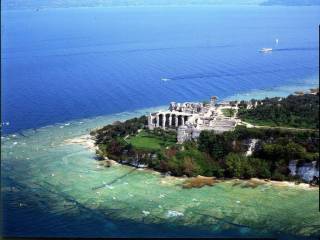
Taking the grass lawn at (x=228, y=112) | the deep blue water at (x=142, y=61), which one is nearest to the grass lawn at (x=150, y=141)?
the grass lawn at (x=228, y=112)

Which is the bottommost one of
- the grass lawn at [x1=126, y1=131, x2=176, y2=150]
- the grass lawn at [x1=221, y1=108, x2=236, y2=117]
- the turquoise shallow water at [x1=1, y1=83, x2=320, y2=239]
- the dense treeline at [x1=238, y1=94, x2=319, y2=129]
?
the turquoise shallow water at [x1=1, y1=83, x2=320, y2=239]

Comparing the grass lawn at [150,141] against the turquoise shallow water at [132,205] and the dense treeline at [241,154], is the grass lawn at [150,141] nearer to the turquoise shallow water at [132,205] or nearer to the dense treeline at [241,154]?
the dense treeline at [241,154]

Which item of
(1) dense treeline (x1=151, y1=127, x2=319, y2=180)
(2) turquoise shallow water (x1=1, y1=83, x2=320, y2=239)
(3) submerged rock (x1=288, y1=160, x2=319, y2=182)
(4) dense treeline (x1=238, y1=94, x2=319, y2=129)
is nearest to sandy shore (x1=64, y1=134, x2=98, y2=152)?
(2) turquoise shallow water (x1=1, y1=83, x2=320, y2=239)

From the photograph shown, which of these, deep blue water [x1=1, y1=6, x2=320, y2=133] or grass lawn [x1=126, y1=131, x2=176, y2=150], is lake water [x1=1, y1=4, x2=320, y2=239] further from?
grass lawn [x1=126, y1=131, x2=176, y2=150]

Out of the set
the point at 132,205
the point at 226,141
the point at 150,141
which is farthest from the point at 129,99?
the point at 132,205

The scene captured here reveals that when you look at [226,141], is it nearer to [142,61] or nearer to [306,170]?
[306,170]

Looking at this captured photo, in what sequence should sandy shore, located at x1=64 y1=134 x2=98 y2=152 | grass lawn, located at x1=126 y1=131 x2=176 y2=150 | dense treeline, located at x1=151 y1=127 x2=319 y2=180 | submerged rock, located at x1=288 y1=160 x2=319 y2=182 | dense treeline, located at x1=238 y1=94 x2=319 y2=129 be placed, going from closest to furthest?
1. submerged rock, located at x1=288 y1=160 x2=319 y2=182
2. dense treeline, located at x1=151 y1=127 x2=319 y2=180
3. dense treeline, located at x1=238 y1=94 x2=319 y2=129
4. grass lawn, located at x1=126 y1=131 x2=176 y2=150
5. sandy shore, located at x1=64 y1=134 x2=98 y2=152
